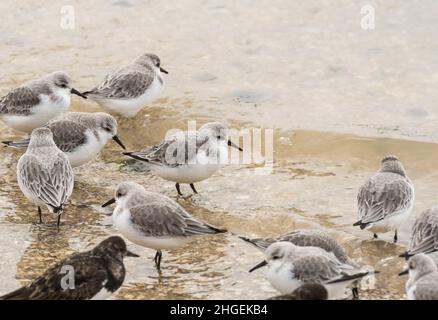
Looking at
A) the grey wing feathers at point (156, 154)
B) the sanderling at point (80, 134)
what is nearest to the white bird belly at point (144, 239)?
the grey wing feathers at point (156, 154)

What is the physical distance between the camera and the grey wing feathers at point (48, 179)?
10211 millimetres

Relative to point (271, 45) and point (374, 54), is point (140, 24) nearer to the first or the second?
point (271, 45)

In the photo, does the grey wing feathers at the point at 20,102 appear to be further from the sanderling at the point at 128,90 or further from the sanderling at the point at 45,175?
the sanderling at the point at 45,175

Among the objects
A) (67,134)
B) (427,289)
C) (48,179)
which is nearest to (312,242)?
(427,289)

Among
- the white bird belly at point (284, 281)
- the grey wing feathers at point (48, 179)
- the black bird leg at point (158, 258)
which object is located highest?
the grey wing feathers at point (48, 179)

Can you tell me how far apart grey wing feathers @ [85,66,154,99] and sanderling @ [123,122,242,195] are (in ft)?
6.37

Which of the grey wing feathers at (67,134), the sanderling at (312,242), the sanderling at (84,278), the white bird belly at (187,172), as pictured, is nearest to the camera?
the sanderling at (84,278)

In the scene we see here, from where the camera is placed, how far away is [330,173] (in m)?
12.0

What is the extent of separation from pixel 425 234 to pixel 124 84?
17.8 ft

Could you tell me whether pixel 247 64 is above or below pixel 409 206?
above

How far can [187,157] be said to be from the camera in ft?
36.0
